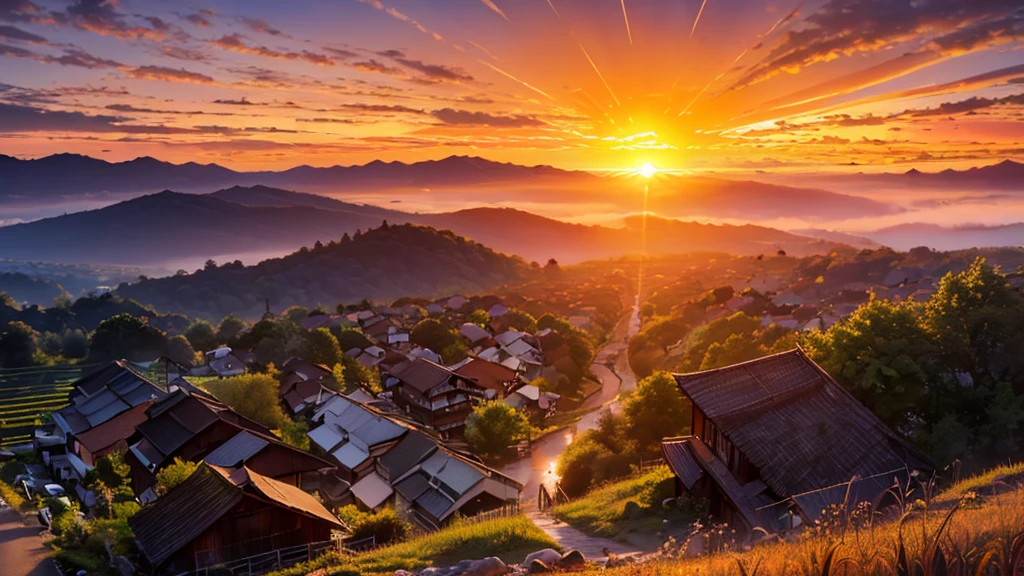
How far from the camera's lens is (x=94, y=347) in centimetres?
7656

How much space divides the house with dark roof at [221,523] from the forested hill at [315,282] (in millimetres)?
146171

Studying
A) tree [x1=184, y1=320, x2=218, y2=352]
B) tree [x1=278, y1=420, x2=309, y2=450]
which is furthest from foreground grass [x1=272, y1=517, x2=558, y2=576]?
tree [x1=184, y1=320, x2=218, y2=352]

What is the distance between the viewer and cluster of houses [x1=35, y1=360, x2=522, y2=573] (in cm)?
2112

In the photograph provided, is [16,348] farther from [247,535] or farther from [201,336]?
[247,535]

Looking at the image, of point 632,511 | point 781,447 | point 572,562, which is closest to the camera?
point 572,562

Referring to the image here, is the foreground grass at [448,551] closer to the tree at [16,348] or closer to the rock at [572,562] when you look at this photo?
the rock at [572,562]

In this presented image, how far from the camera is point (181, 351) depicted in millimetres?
77312

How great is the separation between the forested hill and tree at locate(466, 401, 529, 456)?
12636cm

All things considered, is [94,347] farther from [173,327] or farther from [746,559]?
[746,559]

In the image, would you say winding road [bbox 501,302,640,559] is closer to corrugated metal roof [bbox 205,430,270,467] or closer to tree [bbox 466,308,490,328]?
corrugated metal roof [bbox 205,430,270,467]

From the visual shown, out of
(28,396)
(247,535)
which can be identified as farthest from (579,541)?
(28,396)

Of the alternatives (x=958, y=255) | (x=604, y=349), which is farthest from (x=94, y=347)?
(x=958, y=255)

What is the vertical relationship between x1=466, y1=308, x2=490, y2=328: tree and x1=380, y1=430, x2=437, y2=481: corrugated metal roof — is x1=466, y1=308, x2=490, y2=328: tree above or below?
below

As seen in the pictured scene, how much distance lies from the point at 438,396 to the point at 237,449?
67.7 feet
